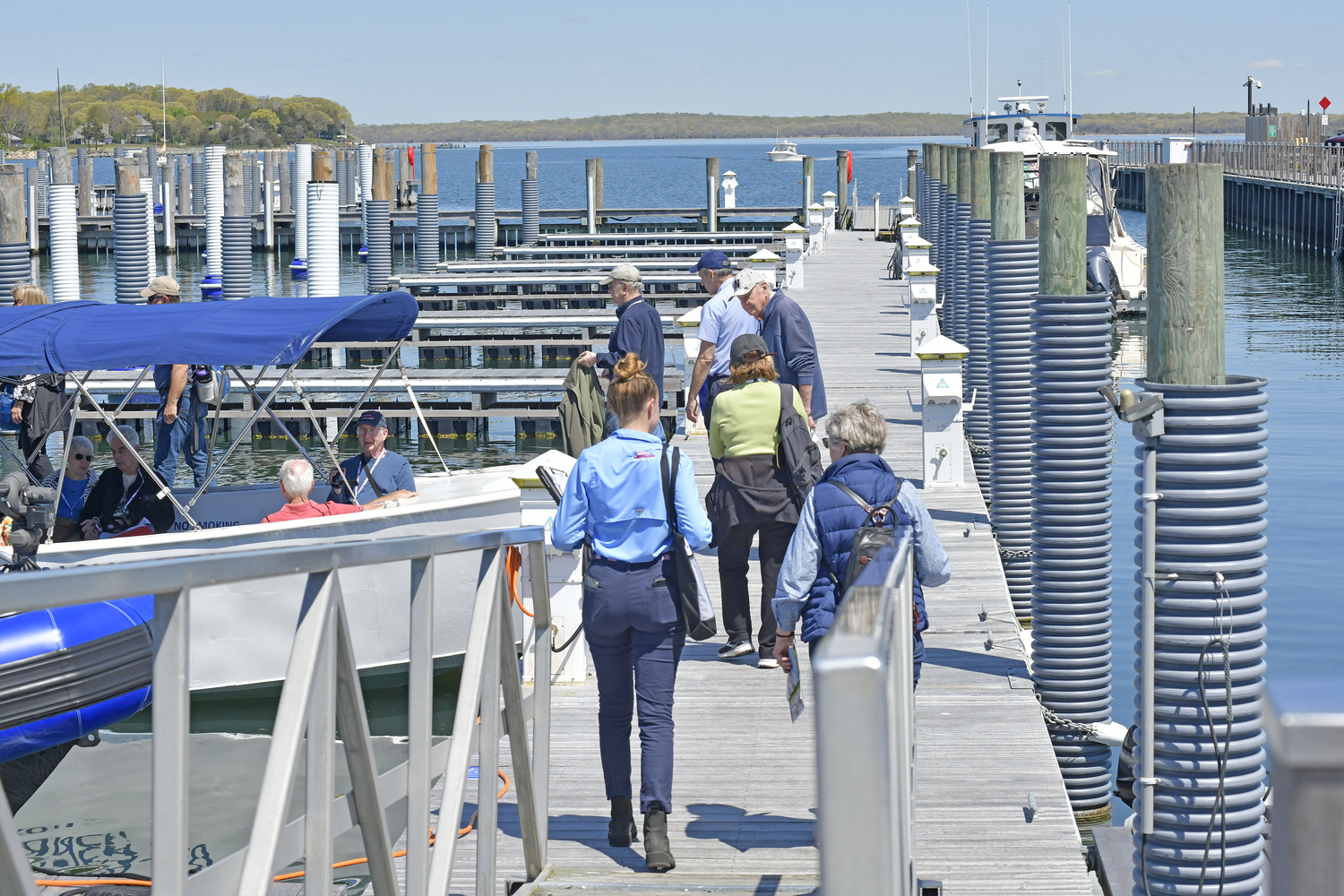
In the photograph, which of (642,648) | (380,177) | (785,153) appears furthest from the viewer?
(785,153)

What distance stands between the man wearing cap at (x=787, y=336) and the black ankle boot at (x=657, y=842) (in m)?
3.39

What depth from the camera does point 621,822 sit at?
5.09 m

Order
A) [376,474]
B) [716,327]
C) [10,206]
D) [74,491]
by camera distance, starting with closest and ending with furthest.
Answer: [716,327] < [376,474] < [74,491] < [10,206]

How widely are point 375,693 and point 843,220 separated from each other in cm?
3491

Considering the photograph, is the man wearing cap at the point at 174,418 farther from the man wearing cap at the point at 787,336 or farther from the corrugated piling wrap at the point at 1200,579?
the corrugated piling wrap at the point at 1200,579

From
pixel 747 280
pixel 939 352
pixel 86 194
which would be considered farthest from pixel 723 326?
pixel 86 194

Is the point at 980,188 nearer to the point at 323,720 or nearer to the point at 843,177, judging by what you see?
the point at 323,720

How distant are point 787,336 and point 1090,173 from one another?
78.4 ft

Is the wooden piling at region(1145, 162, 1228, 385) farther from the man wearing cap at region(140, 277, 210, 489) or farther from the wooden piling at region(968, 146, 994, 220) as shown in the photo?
the wooden piling at region(968, 146, 994, 220)

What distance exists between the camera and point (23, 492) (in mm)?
6359

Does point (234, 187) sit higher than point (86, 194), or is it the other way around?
point (86, 194)

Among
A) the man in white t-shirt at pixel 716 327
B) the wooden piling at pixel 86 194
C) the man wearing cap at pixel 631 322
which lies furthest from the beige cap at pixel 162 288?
the wooden piling at pixel 86 194

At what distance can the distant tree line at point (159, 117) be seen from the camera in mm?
140750

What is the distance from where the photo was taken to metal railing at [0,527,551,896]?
2227 millimetres
